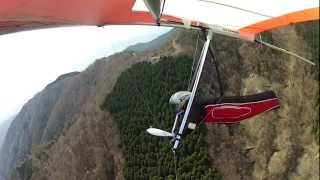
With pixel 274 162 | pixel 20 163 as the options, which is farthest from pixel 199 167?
pixel 20 163

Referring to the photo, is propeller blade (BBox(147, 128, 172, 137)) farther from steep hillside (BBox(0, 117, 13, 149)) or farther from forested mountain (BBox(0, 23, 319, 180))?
steep hillside (BBox(0, 117, 13, 149))

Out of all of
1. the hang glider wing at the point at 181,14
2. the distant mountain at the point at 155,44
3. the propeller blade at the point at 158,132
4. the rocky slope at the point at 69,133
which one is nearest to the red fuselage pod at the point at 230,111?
the propeller blade at the point at 158,132

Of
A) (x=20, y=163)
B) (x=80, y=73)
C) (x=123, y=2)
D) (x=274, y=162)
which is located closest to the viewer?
(x=123, y=2)

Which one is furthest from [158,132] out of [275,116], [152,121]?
[275,116]

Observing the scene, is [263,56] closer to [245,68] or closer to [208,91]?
[245,68]

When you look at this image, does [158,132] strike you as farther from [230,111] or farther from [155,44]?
[155,44]

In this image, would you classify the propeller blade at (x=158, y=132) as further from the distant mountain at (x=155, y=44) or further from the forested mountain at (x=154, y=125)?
the distant mountain at (x=155, y=44)
